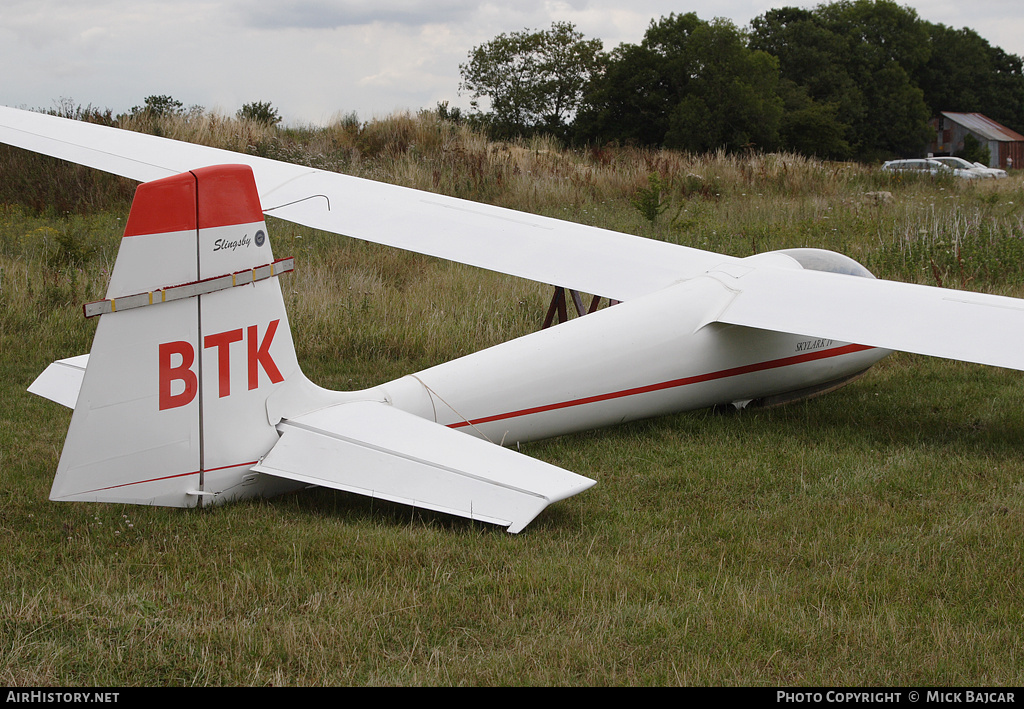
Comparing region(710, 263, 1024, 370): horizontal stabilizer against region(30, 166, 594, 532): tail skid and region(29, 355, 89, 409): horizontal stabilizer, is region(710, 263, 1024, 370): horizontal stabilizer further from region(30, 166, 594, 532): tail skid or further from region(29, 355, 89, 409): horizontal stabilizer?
region(29, 355, 89, 409): horizontal stabilizer

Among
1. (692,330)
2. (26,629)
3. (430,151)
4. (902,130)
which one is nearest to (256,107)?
(430,151)

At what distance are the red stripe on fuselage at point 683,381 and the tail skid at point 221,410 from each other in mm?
1021

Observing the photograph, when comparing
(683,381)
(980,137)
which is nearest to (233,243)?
(683,381)

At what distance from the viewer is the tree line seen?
52.2 m

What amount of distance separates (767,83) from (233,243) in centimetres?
5706

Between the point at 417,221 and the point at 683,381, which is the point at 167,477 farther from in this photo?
the point at 417,221

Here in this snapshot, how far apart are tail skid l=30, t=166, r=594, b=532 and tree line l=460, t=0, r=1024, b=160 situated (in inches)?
1298

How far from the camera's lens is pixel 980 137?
82875mm

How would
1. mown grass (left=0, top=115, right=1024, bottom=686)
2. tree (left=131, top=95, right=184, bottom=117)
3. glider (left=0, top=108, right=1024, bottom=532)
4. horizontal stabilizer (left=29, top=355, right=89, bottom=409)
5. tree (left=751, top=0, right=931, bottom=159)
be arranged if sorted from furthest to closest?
tree (left=751, top=0, right=931, bottom=159)
tree (left=131, top=95, right=184, bottom=117)
horizontal stabilizer (left=29, top=355, right=89, bottom=409)
glider (left=0, top=108, right=1024, bottom=532)
mown grass (left=0, top=115, right=1024, bottom=686)

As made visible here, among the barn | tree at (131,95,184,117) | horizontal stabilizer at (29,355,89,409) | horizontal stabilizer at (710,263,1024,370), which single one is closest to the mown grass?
horizontal stabilizer at (29,355,89,409)

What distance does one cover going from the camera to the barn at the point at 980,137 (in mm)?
82625

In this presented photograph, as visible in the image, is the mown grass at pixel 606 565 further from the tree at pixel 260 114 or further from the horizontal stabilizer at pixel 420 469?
the tree at pixel 260 114
